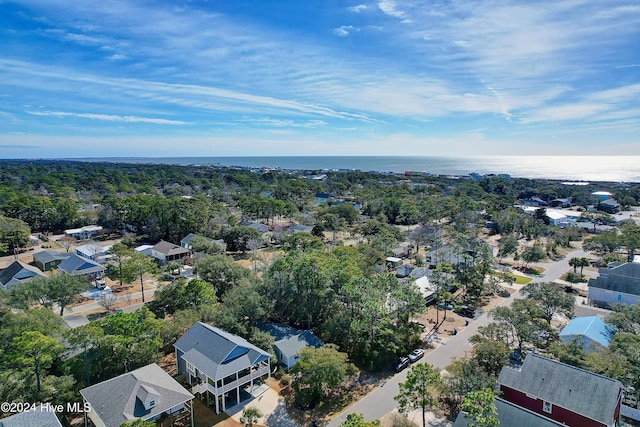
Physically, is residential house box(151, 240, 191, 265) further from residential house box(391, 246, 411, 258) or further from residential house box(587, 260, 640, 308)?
residential house box(587, 260, 640, 308)

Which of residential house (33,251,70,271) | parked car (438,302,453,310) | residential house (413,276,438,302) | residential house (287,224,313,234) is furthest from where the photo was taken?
residential house (287,224,313,234)

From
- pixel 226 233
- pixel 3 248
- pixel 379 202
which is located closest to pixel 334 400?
pixel 226 233

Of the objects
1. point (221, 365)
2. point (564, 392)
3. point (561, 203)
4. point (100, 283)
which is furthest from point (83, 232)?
point (561, 203)

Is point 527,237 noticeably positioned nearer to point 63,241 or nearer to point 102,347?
point 102,347

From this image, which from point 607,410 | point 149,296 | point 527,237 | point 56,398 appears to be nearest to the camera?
point 607,410

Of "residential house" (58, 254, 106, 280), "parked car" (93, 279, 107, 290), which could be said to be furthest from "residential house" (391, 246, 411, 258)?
"residential house" (58, 254, 106, 280)

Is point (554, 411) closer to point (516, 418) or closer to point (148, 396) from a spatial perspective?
point (516, 418)
